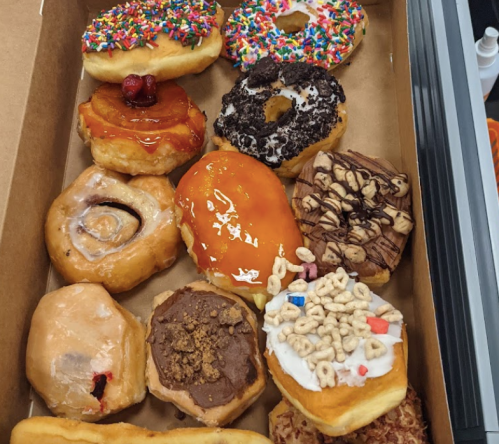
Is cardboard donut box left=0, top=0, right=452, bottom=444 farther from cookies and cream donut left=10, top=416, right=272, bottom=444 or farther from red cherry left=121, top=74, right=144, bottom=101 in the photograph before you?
red cherry left=121, top=74, right=144, bottom=101

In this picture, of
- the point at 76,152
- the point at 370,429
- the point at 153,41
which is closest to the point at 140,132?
the point at 153,41

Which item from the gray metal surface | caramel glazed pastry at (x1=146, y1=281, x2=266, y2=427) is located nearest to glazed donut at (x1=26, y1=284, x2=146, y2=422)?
caramel glazed pastry at (x1=146, y1=281, x2=266, y2=427)

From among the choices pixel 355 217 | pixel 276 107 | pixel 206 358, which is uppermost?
pixel 276 107

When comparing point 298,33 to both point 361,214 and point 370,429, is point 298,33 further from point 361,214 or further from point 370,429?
point 370,429

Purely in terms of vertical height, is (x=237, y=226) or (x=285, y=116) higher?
(x=285, y=116)

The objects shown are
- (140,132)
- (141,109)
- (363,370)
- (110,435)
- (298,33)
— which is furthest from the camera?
(298,33)

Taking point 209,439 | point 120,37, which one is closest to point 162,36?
point 120,37

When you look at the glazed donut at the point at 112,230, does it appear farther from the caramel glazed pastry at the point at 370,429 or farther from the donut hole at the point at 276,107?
the caramel glazed pastry at the point at 370,429

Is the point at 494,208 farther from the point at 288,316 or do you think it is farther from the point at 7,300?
the point at 7,300
